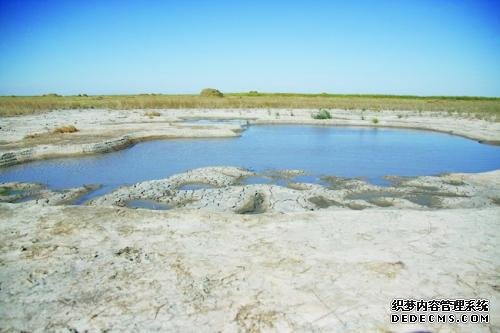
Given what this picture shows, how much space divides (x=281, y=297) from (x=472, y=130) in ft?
68.6

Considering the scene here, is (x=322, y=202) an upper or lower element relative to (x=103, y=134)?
lower

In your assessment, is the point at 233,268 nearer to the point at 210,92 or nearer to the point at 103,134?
the point at 103,134

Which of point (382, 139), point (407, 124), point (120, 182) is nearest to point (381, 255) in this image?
point (120, 182)

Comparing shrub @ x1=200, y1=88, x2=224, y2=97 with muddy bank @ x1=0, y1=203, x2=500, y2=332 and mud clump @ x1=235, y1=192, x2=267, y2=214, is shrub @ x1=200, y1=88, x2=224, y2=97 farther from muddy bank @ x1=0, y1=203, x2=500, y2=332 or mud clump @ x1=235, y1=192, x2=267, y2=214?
muddy bank @ x1=0, y1=203, x2=500, y2=332

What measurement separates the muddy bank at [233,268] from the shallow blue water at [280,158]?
3941mm

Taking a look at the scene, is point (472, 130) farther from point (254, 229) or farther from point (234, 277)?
point (234, 277)

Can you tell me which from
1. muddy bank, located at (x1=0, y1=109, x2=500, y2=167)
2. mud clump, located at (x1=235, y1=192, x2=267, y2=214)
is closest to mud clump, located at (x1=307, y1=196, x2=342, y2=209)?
mud clump, located at (x1=235, y1=192, x2=267, y2=214)

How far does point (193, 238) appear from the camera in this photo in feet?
17.5

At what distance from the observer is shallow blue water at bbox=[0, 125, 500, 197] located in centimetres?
1080

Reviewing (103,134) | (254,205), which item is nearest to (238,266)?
(254,205)

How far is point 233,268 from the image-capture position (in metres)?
4.45

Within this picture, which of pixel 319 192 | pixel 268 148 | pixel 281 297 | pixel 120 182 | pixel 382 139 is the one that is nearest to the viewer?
pixel 281 297

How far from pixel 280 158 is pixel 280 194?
5302 mm

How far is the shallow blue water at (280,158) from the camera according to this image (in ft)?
35.4
